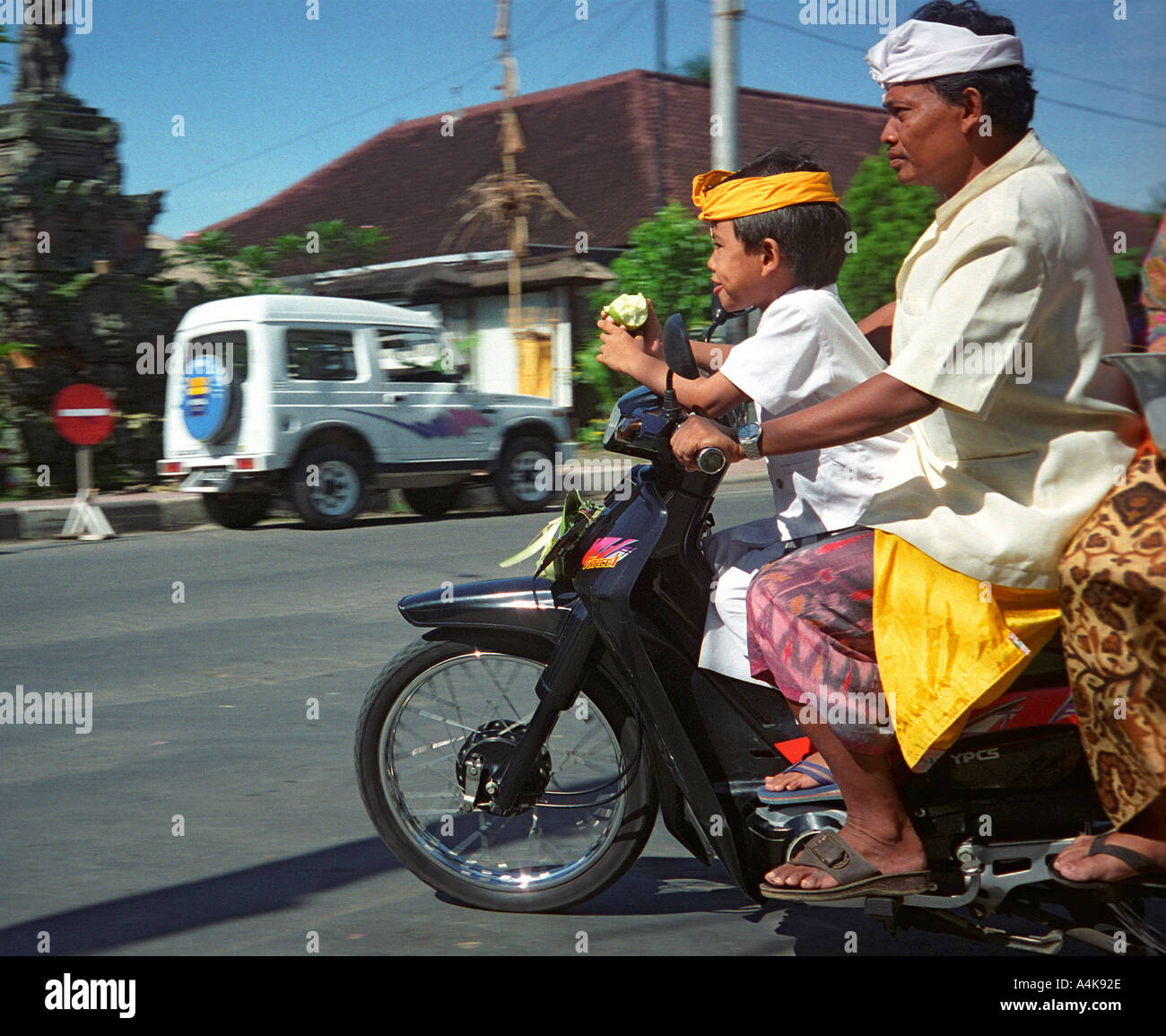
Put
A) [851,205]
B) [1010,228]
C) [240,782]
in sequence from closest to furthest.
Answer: [1010,228] < [240,782] < [851,205]

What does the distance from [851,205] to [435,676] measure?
18266mm

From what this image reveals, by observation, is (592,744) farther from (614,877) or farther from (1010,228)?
(1010,228)

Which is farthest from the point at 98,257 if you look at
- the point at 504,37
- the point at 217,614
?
the point at 217,614

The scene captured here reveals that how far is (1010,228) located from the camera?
269cm

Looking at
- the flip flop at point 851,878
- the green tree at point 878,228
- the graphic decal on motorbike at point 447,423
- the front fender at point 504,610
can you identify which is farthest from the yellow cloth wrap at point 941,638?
the green tree at point 878,228

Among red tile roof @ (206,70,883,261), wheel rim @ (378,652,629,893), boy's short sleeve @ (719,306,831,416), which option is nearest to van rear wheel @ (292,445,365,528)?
wheel rim @ (378,652,629,893)

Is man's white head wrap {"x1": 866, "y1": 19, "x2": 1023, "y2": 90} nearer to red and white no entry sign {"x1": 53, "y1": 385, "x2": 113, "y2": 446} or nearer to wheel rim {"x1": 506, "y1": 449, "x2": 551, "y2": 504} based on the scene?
red and white no entry sign {"x1": 53, "y1": 385, "x2": 113, "y2": 446}

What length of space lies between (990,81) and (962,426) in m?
0.64

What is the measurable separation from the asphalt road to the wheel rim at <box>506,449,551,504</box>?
6214 millimetres

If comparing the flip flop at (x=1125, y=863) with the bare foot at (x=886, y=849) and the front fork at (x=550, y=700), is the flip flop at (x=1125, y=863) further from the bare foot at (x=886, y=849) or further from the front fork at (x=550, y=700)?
the front fork at (x=550, y=700)

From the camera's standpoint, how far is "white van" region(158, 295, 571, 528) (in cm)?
1385

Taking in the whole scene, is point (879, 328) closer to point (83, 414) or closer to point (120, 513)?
point (83, 414)
